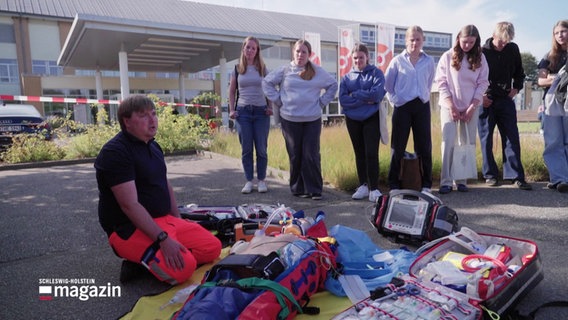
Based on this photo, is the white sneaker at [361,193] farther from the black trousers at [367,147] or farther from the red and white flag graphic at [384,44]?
the red and white flag graphic at [384,44]

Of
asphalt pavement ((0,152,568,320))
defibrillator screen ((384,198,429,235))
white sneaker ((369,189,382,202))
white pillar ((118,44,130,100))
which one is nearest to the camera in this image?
asphalt pavement ((0,152,568,320))

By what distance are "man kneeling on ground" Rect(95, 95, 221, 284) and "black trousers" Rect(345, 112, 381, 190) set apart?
102 inches

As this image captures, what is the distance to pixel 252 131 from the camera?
565cm

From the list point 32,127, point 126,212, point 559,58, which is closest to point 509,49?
point 559,58

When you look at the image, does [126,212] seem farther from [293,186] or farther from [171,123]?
[171,123]

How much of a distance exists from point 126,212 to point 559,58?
568cm

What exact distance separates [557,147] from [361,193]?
8.79 ft

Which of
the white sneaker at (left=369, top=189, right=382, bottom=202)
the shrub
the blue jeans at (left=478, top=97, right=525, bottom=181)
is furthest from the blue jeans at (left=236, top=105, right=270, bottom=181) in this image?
the shrub

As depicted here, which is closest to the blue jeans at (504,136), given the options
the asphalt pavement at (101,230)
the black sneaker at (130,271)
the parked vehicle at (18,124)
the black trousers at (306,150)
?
the asphalt pavement at (101,230)

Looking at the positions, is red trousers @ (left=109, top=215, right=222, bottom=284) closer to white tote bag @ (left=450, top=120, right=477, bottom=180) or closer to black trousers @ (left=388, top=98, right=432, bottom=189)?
black trousers @ (left=388, top=98, right=432, bottom=189)

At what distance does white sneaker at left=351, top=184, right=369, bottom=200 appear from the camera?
5.18 metres

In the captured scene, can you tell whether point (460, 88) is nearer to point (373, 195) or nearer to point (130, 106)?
point (373, 195)

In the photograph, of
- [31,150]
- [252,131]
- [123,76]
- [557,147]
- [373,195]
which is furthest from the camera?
[123,76]

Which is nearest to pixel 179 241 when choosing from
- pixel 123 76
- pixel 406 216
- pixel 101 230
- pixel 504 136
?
pixel 101 230
